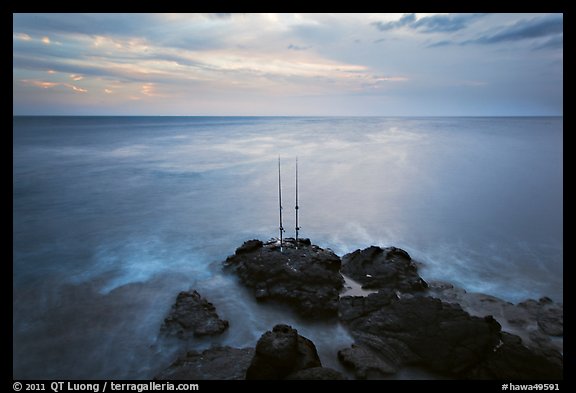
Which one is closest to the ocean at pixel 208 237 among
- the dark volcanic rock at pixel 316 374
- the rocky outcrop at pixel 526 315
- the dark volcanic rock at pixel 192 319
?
the dark volcanic rock at pixel 192 319

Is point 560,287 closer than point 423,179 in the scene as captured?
Yes

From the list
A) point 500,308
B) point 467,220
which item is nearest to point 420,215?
point 467,220

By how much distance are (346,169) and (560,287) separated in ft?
78.0

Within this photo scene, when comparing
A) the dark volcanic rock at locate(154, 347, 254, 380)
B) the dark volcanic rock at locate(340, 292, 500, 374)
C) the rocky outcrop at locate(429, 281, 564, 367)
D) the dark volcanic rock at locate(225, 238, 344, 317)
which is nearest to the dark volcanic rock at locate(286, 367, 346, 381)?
the dark volcanic rock at locate(154, 347, 254, 380)

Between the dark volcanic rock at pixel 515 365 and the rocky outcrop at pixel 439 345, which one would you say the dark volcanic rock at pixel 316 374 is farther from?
the dark volcanic rock at pixel 515 365

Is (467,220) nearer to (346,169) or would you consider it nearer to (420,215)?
(420,215)

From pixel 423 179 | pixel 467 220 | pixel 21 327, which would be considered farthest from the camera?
pixel 423 179

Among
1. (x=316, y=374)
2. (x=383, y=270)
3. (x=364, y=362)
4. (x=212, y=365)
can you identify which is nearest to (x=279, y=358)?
(x=316, y=374)

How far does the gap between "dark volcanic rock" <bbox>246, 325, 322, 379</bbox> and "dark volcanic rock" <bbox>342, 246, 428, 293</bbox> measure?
15.2 ft

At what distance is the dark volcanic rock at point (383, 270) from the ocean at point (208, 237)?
1463mm

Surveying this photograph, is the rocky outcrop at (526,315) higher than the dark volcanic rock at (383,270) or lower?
lower

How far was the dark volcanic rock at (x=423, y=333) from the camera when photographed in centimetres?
771
